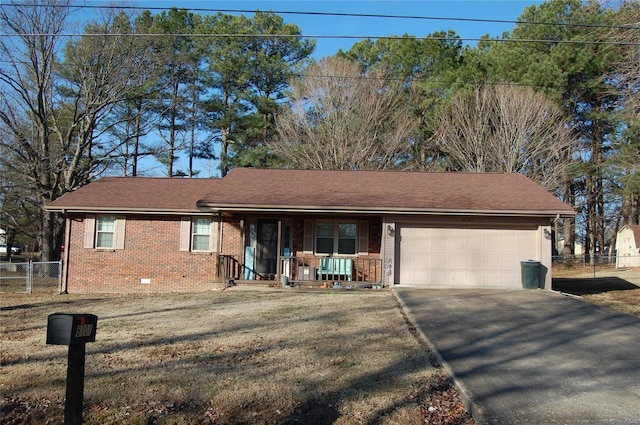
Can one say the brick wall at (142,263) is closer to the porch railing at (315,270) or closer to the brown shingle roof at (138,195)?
the brown shingle roof at (138,195)

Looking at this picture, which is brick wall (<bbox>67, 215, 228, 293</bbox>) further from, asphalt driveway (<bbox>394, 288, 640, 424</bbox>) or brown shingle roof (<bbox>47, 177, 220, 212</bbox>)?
asphalt driveway (<bbox>394, 288, 640, 424</bbox>)

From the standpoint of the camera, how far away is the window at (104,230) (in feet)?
62.9

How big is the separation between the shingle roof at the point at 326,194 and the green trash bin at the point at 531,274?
151 centimetres

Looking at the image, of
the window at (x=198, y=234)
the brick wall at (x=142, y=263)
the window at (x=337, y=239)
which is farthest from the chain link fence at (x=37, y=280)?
the window at (x=337, y=239)

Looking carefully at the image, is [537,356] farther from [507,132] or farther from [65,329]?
[507,132]

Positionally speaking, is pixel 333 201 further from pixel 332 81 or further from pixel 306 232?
pixel 332 81

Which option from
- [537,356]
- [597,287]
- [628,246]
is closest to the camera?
[537,356]

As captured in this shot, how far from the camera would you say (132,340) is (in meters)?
8.77

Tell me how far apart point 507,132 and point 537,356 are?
26.1 metres

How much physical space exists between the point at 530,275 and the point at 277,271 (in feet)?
25.0

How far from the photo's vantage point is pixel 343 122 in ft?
104

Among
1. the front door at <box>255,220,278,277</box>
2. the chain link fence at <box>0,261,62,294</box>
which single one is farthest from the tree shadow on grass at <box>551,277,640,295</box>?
the chain link fence at <box>0,261,62,294</box>

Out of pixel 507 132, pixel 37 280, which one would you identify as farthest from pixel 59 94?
pixel 507 132

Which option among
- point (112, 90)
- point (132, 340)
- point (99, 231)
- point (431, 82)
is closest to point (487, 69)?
point (431, 82)
